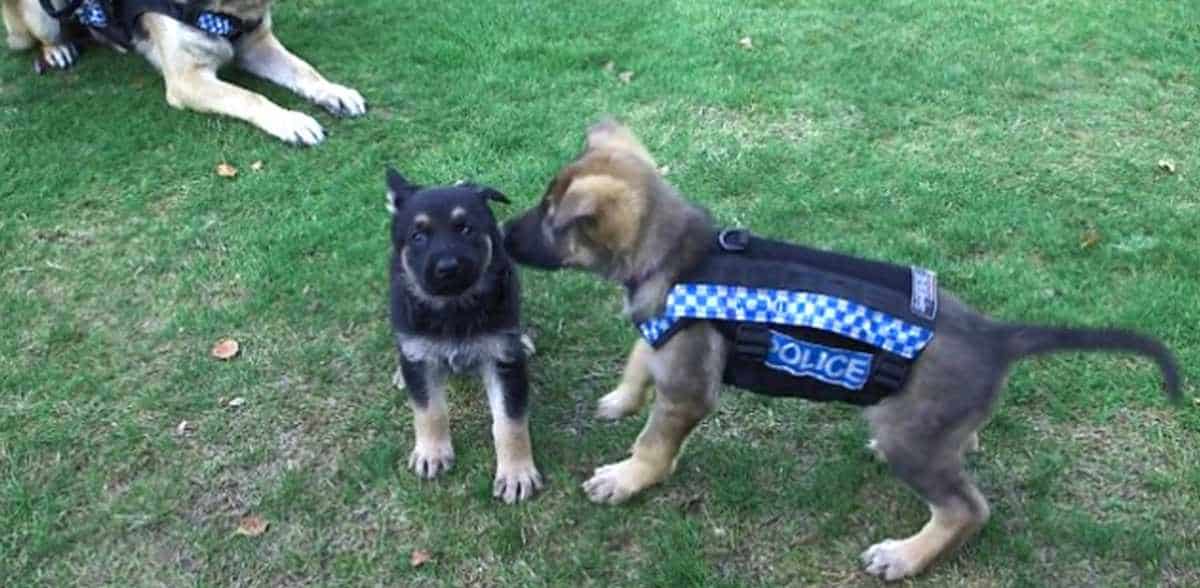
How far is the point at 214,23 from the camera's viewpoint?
6.58 metres

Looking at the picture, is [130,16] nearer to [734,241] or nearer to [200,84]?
[200,84]

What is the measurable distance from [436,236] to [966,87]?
4.29 m

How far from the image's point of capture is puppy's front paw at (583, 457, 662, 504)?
13.2ft

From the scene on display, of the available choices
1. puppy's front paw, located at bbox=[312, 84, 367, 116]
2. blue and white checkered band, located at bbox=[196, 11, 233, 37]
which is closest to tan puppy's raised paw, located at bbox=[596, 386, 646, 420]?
puppy's front paw, located at bbox=[312, 84, 367, 116]

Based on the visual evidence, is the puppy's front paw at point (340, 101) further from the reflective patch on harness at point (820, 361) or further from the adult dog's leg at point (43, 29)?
the reflective patch on harness at point (820, 361)

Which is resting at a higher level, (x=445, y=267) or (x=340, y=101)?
(x=445, y=267)

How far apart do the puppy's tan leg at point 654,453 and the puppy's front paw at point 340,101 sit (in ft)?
10.7

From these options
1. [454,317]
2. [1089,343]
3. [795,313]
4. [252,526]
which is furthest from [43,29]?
[1089,343]

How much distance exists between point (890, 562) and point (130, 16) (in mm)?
5447

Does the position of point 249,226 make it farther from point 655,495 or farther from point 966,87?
point 966,87

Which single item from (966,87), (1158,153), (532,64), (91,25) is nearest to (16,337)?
(91,25)

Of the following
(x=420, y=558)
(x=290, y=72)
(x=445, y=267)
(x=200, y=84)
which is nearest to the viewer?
(x=445, y=267)

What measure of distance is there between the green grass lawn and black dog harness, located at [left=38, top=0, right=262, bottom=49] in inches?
11.1

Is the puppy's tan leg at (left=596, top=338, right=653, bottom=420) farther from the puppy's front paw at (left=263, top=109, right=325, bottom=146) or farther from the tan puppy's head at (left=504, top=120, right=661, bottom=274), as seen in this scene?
the puppy's front paw at (left=263, top=109, right=325, bottom=146)
